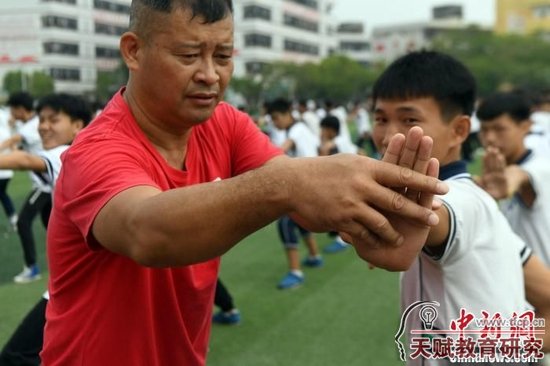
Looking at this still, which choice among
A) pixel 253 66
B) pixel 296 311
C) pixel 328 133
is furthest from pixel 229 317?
pixel 253 66

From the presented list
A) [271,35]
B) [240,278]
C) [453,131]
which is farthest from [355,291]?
[271,35]

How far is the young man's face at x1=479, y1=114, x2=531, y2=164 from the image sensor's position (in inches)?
139

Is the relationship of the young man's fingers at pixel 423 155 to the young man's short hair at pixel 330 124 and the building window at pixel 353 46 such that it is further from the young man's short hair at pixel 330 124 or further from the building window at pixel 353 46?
the building window at pixel 353 46

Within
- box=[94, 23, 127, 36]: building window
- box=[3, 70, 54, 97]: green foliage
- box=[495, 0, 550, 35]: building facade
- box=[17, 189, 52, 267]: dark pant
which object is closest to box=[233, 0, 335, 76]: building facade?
box=[94, 23, 127, 36]: building window

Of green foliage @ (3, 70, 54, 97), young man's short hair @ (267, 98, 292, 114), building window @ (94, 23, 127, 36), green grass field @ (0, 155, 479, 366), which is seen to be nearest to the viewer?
green grass field @ (0, 155, 479, 366)

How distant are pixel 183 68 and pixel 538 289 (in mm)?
1375

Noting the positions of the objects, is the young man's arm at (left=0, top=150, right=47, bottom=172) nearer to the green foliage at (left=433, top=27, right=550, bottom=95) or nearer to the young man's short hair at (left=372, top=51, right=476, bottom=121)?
the young man's short hair at (left=372, top=51, right=476, bottom=121)

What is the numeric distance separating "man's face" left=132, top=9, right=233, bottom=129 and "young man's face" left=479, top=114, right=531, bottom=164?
93.4 inches

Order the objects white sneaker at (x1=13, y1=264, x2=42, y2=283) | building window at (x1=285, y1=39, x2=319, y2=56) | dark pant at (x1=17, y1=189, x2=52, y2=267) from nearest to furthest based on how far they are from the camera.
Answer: dark pant at (x1=17, y1=189, x2=52, y2=267) < white sneaker at (x1=13, y1=264, x2=42, y2=283) < building window at (x1=285, y1=39, x2=319, y2=56)

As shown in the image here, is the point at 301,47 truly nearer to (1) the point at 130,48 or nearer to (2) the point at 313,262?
(2) the point at 313,262

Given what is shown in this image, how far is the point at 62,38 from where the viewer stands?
Answer: 3500cm

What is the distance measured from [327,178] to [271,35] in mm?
50562

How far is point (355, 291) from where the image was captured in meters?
5.41

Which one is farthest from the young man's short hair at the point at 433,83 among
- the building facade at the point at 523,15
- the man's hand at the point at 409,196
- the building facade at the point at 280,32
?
the building facade at the point at 523,15
